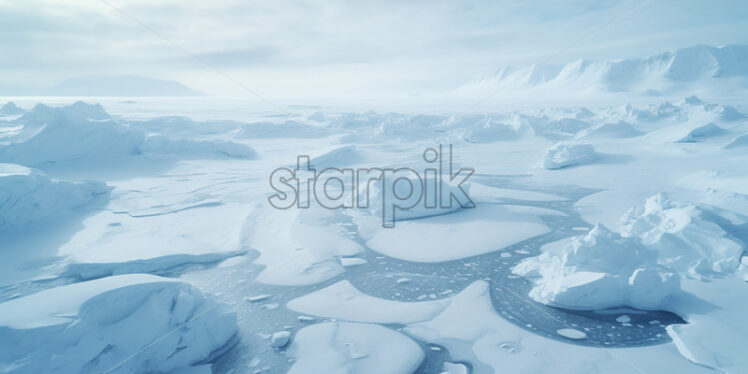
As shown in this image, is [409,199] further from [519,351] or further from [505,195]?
[519,351]

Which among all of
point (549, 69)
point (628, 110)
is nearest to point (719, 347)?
point (628, 110)

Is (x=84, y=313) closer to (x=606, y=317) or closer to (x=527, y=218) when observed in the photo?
(x=606, y=317)

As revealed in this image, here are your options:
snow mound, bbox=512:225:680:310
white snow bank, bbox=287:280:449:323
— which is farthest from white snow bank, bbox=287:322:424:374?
snow mound, bbox=512:225:680:310

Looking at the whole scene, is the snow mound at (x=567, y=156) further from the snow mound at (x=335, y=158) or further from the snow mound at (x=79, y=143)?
the snow mound at (x=79, y=143)

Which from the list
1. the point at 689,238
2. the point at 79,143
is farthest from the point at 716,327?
the point at 79,143

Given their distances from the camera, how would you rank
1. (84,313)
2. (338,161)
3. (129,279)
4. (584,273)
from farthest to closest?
1. (338,161)
2. (584,273)
3. (129,279)
4. (84,313)
